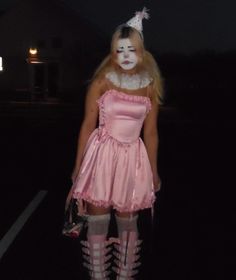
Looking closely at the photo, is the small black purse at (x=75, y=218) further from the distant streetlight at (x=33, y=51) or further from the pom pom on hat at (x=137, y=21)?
the distant streetlight at (x=33, y=51)

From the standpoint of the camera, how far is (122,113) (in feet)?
12.3

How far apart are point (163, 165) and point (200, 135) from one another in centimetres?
728

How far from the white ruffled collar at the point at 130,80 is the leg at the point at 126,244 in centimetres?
90

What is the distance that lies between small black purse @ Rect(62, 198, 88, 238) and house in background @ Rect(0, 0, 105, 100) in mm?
34892

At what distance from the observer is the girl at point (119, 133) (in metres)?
3.77

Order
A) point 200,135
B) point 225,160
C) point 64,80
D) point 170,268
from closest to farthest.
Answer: point 170,268, point 225,160, point 200,135, point 64,80

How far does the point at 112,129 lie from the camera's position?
380 cm

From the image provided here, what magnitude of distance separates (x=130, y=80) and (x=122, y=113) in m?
0.24

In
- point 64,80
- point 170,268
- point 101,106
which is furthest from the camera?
point 64,80

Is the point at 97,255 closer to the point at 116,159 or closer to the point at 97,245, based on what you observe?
the point at 97,245

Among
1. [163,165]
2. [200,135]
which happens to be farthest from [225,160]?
[200,135]

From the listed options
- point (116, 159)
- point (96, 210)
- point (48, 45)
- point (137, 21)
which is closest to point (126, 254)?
point (96, 210)

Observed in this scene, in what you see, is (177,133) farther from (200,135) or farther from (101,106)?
(101,106)

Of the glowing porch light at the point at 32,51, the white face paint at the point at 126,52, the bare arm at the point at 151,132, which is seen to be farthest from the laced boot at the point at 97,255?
the glowing porch light at the point at 32,51
